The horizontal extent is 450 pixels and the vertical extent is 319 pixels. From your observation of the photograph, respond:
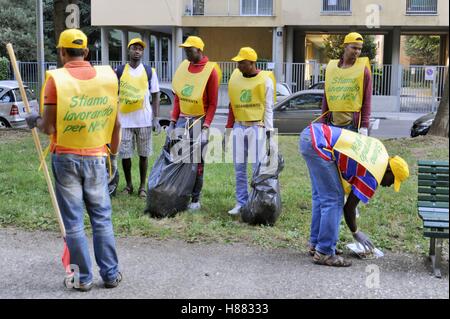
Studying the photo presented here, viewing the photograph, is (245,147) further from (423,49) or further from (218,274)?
(423,49)

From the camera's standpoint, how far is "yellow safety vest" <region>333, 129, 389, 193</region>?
14.7ft

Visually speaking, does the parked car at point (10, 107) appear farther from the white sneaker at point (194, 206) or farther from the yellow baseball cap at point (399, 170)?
the yellow baseball cap at point (399, 170)

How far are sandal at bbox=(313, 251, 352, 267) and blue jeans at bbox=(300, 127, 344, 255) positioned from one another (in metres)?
0.04

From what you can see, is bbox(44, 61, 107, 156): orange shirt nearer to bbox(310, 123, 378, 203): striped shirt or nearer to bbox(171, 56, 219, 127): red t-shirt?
bbox(310, 123, 378, 203): striped shirt

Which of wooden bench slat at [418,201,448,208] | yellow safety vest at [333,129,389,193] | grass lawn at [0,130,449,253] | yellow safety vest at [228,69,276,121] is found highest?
yellow safety vest at [228,69,276,121]

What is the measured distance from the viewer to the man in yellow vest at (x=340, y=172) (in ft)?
14.8

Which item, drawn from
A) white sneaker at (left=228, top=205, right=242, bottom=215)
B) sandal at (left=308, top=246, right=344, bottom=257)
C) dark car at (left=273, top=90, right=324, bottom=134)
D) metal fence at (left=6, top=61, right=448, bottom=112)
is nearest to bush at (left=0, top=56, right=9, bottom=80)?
metal fence at (left=6, top=61, right=448, bottom=112)

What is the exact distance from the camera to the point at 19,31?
3375 centimetres

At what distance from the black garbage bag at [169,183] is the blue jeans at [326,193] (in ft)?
5.64

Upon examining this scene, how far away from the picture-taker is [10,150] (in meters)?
10.6

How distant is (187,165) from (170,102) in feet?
28.7

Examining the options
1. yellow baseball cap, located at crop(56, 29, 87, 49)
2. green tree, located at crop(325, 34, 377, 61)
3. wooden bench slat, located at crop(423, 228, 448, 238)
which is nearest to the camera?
yellow baseball cap, located at crop(56, 29, 87, 49)

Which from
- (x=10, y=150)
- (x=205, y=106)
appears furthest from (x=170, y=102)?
(x=205, y=106)

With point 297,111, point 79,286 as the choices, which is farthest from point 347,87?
point 297,111
